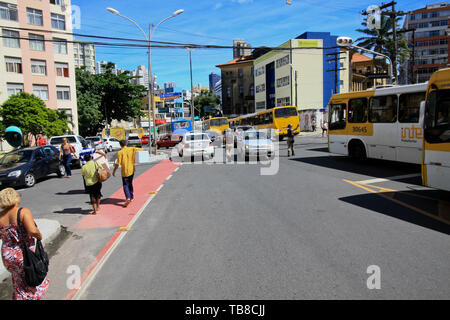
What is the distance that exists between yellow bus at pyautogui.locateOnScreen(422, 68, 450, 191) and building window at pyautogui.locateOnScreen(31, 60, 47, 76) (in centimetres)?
4574

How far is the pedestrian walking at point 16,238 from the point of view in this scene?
3.67m

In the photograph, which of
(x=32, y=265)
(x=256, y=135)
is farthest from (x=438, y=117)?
(x=256, y=135)

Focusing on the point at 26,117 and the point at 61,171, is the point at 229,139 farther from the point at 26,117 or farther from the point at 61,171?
the point at 26,117

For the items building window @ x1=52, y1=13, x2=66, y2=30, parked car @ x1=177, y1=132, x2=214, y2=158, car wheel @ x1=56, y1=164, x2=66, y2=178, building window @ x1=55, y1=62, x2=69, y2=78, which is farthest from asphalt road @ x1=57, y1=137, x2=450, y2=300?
building window @ x1=52, y1=13, x2=66, y2=30

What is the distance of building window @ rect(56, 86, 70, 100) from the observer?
152 feet

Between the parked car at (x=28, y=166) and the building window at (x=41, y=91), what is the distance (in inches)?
1233

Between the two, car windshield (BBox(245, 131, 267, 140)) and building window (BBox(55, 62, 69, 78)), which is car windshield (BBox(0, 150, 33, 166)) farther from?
building window (BBox(55, 62, 69, 78))

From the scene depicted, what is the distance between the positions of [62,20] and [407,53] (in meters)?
46.3

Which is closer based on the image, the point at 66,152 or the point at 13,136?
the point at 13,136

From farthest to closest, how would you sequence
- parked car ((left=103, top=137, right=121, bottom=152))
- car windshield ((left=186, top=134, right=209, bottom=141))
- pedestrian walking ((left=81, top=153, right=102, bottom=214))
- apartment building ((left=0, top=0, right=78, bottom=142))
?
apartment building ((left=0, top=0, right=78, bottom=142)) → parked car ((left=103, top=137, right=121, bottom=152)) → car windshield ((left=186, top=134, right=209, bottom=141)) → pedestrian walking ((left=81, top=153, right=102, bottom=214))

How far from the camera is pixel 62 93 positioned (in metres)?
46.6

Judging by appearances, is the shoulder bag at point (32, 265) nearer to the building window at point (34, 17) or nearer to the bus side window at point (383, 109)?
the bus side window at point (383, 109)

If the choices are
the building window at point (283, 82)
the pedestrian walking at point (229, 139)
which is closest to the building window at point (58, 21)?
the building window at point (283, 82)

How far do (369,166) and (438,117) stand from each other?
6957 mm
